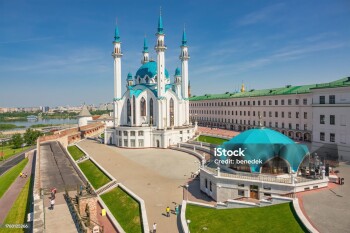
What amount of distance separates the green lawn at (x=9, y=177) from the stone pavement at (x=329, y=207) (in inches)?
1300

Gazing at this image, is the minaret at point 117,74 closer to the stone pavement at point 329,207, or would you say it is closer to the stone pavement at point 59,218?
the stone pavement at point 59,218

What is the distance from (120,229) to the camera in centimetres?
1825

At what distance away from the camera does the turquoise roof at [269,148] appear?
21656 mm

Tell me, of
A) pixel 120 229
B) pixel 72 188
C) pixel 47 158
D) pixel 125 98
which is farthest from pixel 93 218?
pixel 125 98

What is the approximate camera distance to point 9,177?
38625 millimetres

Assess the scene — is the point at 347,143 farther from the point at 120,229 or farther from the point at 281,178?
the point at 120,229

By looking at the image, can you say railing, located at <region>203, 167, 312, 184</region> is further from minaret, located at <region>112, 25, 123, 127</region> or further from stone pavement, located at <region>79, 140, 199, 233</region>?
minaret, located at <region>112, 25, 123, 127</region>

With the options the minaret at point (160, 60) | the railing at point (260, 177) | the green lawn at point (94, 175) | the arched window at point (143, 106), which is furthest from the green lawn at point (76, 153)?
the railing at point (260, 177)

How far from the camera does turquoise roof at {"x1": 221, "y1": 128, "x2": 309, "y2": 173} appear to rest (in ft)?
71.1

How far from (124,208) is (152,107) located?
1301 inches

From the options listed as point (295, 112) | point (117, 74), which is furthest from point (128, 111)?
point (295, 112)

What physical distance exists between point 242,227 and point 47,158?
97.8 ft

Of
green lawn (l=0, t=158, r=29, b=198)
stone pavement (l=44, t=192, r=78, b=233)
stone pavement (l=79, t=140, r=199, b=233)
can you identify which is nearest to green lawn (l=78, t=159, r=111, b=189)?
stone pavement (l=79, t=140, r=199, b=233)

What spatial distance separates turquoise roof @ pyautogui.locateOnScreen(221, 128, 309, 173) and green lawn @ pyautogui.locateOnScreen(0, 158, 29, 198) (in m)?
29.3
